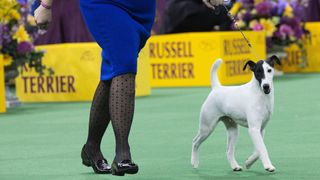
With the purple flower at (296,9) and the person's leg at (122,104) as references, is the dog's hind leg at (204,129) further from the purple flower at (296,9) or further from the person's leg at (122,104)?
the purple flower at (296,9)

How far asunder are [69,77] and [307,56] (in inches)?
174

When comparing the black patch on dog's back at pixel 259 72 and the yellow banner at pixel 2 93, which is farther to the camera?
the yellow banner at pixel 2 93

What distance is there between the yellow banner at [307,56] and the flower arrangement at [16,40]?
4654 millimetres

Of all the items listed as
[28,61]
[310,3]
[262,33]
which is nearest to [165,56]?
[262,33]

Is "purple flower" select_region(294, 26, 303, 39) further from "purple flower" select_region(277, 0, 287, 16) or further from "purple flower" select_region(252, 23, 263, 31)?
"purple flower" select_region(252, 23, 263, 31)

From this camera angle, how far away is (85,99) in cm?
997

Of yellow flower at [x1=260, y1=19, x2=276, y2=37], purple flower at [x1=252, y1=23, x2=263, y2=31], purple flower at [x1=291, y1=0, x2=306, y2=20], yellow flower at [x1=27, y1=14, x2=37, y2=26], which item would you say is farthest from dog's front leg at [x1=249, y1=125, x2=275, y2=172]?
purple flower at [x1=291, y1=0, x2=306, y2=20]

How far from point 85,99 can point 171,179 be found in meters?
5.59

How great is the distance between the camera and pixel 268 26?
12.5 metres

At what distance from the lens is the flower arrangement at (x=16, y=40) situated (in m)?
9.12

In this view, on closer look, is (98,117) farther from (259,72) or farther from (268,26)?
(268,26)

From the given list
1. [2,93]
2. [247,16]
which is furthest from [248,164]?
[247,16]

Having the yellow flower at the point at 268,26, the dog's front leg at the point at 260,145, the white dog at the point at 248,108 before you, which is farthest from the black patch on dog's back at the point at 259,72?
the yellow flower at the point at 268,26

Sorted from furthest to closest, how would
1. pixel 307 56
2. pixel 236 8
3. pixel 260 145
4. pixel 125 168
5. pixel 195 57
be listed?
pixel 307 56 → pixel 236 8 → pixel 195 57 → pixel 260 145 → pixel 125 168
